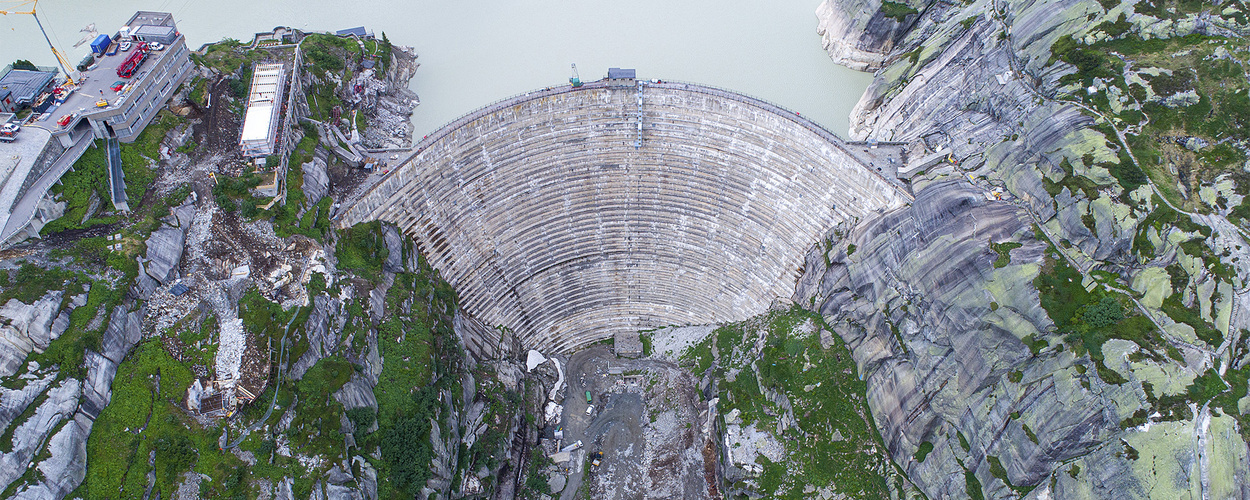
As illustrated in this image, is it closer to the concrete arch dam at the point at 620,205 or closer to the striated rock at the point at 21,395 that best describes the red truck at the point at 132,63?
the concrete arch dam at the point at 620,205

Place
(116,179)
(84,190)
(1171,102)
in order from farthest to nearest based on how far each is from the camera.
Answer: (1171,102), (116,179), (84,190)

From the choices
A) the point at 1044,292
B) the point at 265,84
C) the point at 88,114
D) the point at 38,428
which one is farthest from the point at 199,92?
the point at 1044,292

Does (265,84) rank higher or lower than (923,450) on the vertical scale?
higher

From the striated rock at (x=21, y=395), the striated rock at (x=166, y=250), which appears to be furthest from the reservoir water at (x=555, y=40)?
the striated rock at (x=21, y=395)

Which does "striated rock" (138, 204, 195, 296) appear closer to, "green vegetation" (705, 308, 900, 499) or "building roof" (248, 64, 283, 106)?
"building roof" (248, 64, 283, 106)

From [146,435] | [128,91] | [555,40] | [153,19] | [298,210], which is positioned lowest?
[146,435]

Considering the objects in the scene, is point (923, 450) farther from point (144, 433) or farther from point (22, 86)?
point (22, 86)

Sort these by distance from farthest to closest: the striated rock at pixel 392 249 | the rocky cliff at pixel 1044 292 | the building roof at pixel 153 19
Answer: the striated rock at pixel 392 249 < the building roof at pixel 153 19 < the rocky cliff at pixel 1044 292

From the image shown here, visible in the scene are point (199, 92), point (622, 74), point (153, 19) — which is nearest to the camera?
point (199, 92)
